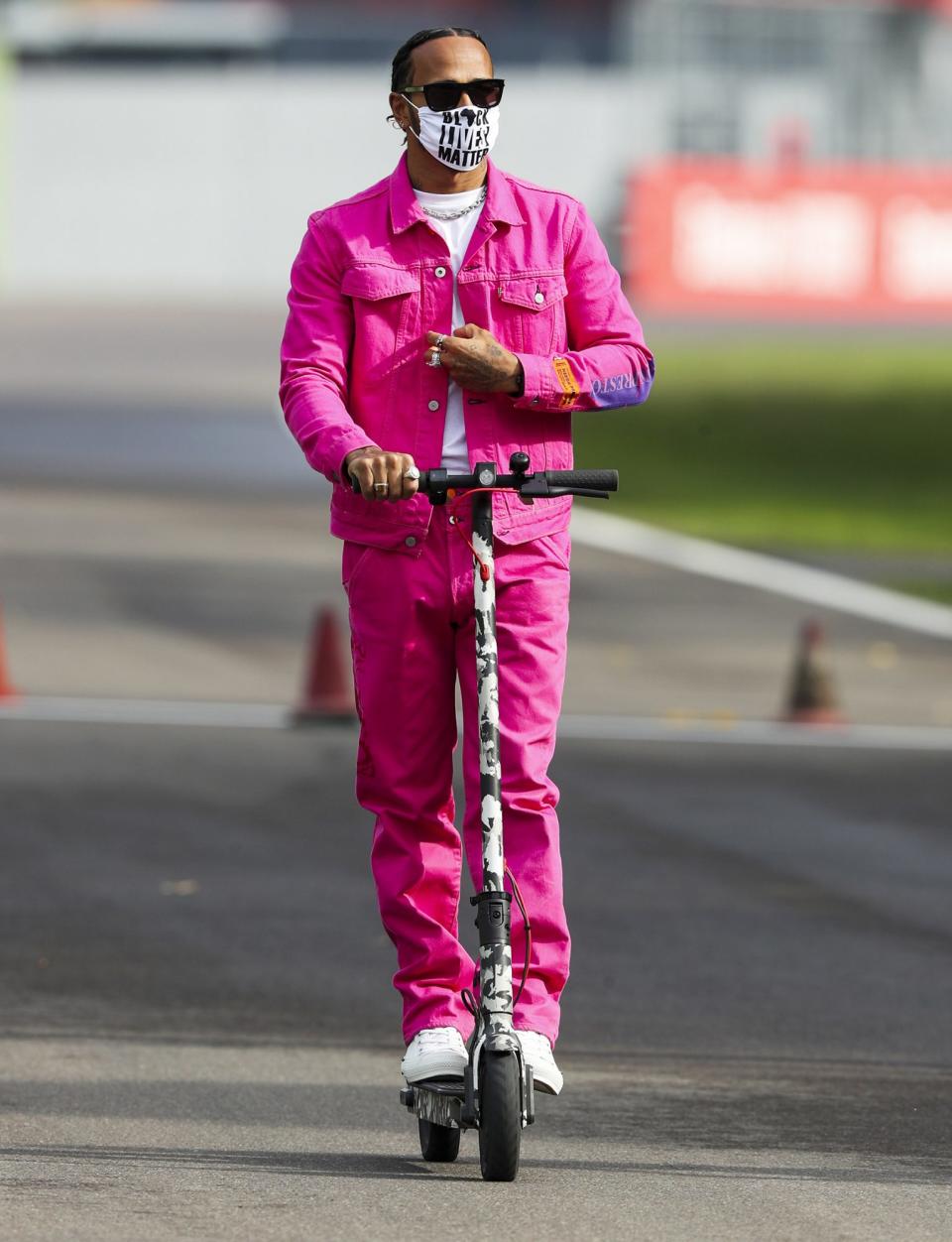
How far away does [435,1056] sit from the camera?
17.6 feet

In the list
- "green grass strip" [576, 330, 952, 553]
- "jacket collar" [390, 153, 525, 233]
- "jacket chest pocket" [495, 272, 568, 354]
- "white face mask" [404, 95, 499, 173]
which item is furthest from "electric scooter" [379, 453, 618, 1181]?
"green grass strip" [576, 330, 952, 553]

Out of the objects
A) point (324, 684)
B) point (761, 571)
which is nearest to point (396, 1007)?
point (324, 684)

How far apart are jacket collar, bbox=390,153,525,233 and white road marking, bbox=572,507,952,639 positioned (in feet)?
35.0

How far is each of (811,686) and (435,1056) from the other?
24.9 ft

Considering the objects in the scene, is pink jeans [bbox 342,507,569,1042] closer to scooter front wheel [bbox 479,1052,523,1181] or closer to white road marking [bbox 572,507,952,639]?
scooter front wheel [bbox 479,1052,523,1181]

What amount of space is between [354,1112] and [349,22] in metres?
67.5

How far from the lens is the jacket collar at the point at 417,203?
5449mm

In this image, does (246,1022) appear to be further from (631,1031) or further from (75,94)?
(75,94)

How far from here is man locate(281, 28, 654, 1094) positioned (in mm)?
5414

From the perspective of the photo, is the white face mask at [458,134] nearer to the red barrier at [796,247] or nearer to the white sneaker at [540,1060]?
the white sneaker at [540,1060]

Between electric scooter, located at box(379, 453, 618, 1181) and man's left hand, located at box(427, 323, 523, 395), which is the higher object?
man's left hand, located at box(427, 323, 523, 395)

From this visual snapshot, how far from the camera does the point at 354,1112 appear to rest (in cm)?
609

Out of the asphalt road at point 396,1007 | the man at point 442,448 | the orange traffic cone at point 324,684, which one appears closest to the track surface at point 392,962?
the asphalt road at point 396,1007

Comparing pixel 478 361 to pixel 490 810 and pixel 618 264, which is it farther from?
pixel 618 264
